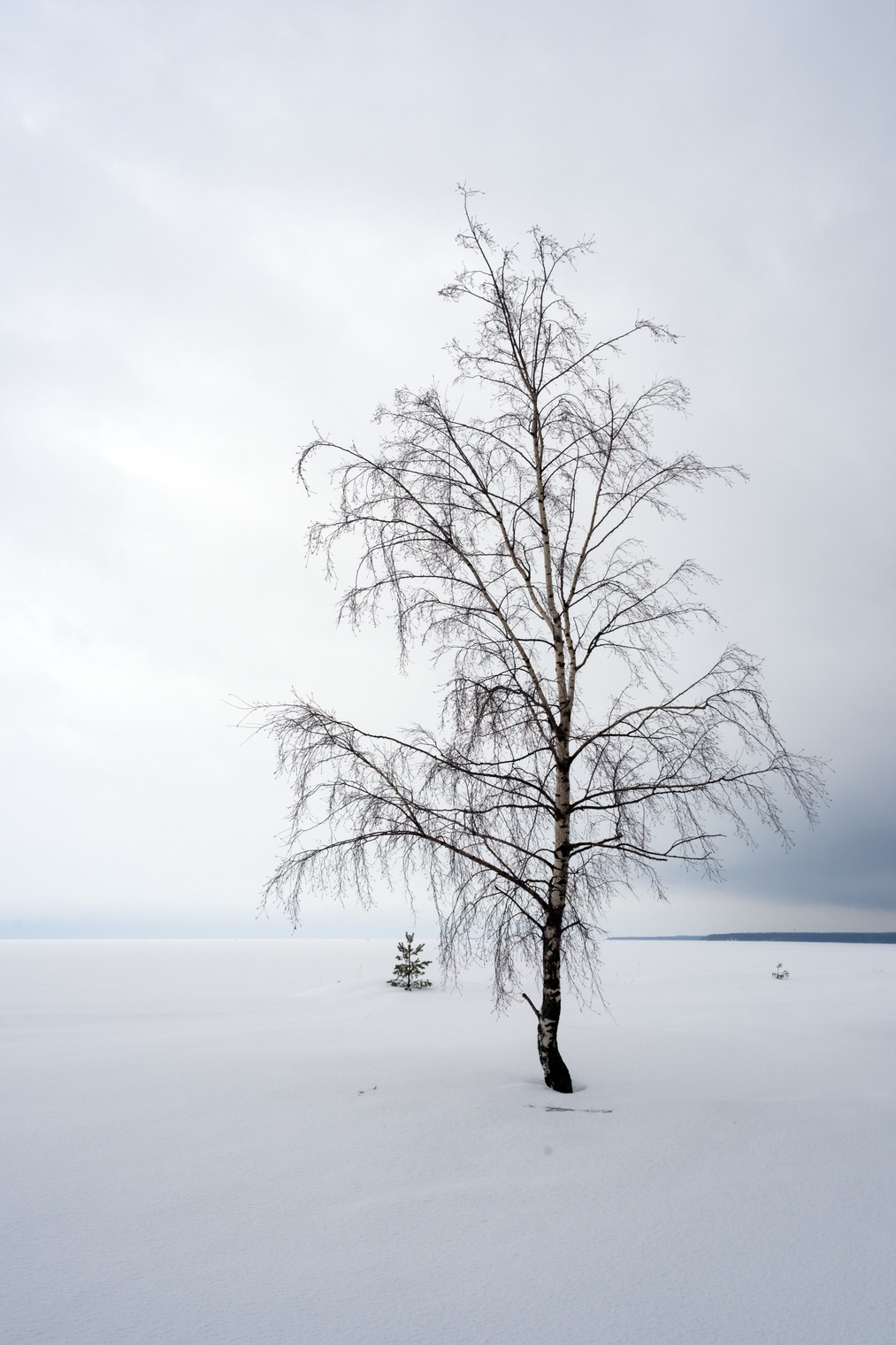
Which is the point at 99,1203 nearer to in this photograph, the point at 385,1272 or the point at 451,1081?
the point at 385,1272

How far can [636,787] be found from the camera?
7.94 meters

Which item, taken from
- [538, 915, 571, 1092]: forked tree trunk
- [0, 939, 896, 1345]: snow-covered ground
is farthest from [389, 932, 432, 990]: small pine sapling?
[538, 915, 571, 1092]: forked tree trunk

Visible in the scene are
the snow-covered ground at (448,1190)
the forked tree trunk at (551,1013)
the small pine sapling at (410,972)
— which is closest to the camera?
the snow-covered ground at (448,1190)

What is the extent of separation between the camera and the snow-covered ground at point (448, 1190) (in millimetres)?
4004

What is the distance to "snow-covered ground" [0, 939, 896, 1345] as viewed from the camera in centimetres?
400

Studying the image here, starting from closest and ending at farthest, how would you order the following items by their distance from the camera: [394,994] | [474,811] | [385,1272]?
1. [385,1272]
2. [474,811]
3. [394,994]

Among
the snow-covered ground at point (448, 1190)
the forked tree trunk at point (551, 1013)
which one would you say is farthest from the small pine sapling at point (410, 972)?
the forked tree trunk at point (551, 1013)

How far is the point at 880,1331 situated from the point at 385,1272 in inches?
108

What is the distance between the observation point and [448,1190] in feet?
18.0

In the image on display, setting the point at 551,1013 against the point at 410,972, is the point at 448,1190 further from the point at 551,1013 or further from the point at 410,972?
the point at 410,972

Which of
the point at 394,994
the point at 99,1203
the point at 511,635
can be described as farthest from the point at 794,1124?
the point at 394,994

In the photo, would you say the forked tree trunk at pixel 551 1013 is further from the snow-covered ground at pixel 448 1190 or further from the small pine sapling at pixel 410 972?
the small pine sapling at pixel 410 972

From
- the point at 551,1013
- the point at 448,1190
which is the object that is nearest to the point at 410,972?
the point at 551,1013

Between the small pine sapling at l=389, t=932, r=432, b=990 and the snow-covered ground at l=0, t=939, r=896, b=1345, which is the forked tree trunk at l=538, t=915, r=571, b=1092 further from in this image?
the small pine sapling at l=389, t=932, r=432, b=990
